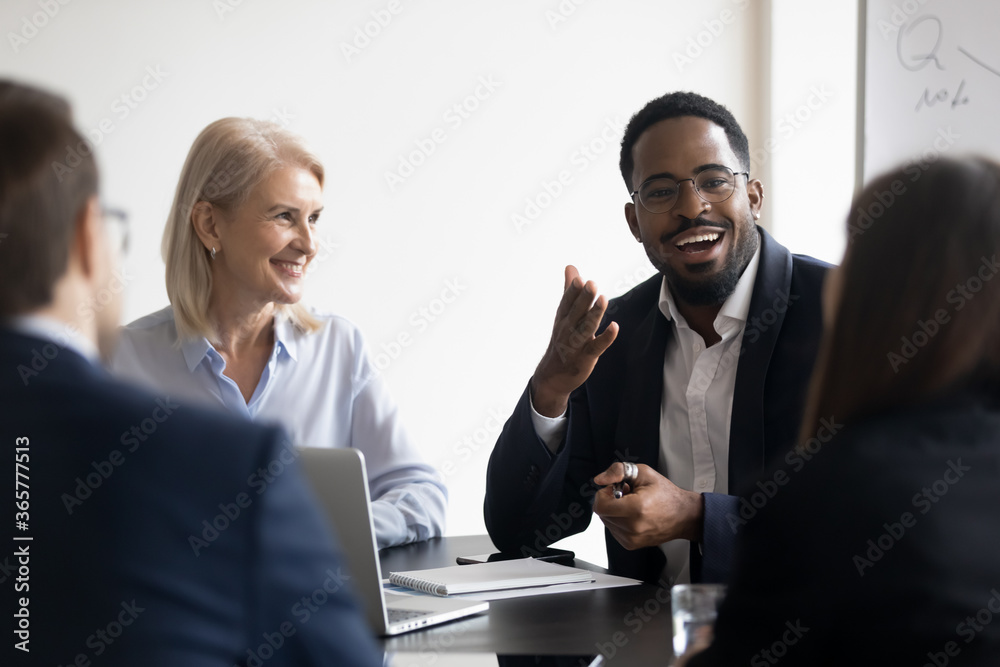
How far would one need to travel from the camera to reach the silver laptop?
1.21 m

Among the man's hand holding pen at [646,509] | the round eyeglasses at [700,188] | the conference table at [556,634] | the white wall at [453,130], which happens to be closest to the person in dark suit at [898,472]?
the conference table at [556,634]

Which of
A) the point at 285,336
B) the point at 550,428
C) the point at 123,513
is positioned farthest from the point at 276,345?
the point at 123,513

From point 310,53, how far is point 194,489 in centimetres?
276

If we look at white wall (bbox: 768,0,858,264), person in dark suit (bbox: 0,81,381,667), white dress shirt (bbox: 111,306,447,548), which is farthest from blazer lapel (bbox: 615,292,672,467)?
white wall (bbox: 768,0,858,264)

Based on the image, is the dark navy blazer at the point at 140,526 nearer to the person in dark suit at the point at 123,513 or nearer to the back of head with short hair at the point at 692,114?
the person in dark suit at the point at 123,513

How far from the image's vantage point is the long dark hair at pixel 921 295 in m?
0.86

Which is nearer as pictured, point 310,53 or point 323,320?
point 323,320

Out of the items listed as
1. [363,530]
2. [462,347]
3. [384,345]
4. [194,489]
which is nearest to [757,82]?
[462,347]

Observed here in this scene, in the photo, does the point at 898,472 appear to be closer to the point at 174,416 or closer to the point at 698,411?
the point at 174,416

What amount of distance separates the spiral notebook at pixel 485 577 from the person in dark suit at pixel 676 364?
0.22 m

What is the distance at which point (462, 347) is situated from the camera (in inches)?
134

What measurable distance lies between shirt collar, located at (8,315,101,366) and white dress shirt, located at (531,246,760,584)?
3.97ft

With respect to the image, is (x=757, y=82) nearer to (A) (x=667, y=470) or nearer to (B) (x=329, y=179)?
(B) (x=329, y=179)

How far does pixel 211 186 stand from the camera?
7.32 feet
